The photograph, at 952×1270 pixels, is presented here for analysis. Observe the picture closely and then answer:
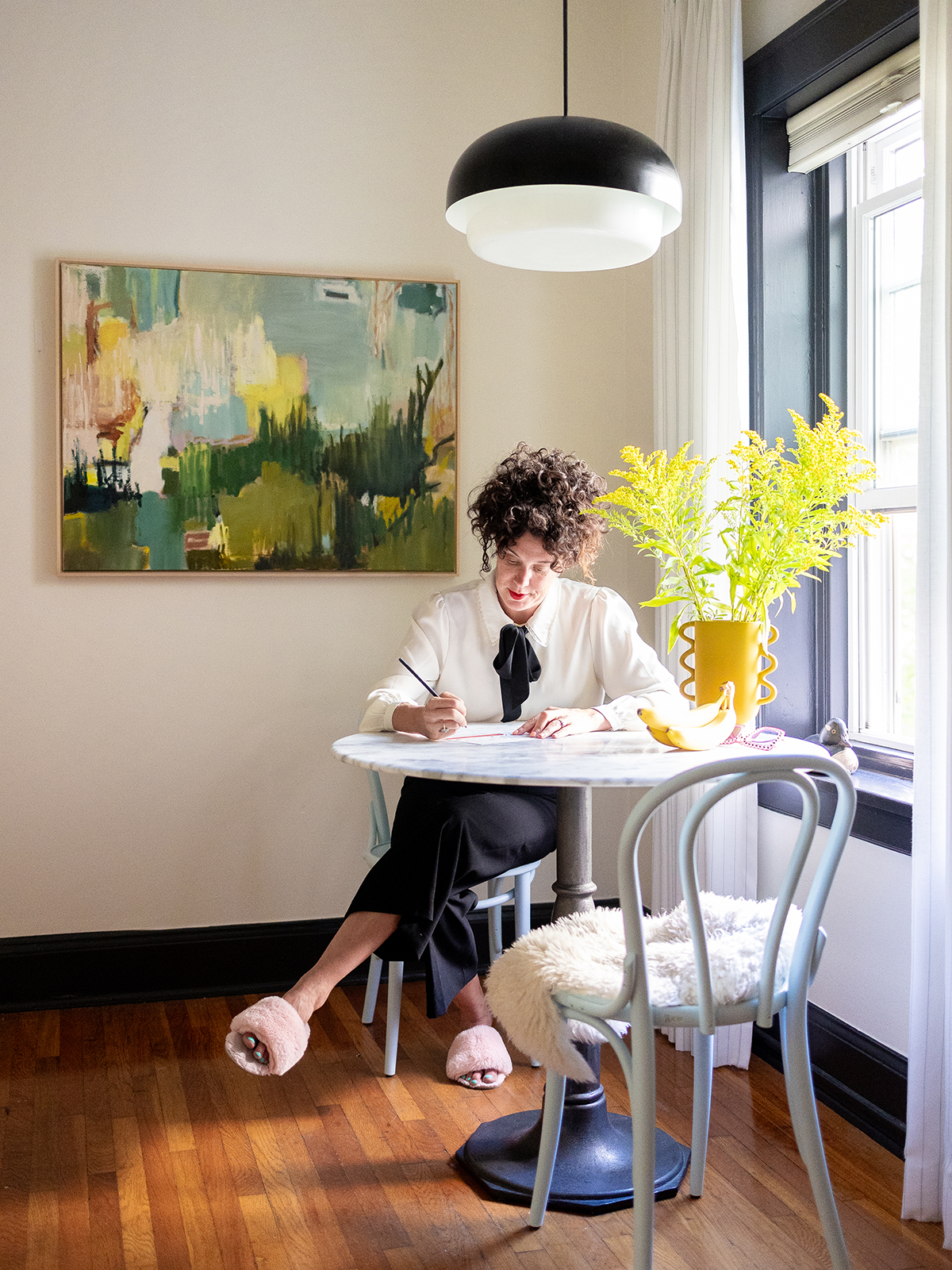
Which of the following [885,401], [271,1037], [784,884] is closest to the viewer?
[784,884]

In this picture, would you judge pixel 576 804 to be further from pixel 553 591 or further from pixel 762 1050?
pixel 762 1050

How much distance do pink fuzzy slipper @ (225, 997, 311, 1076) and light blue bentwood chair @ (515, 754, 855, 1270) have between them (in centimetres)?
58

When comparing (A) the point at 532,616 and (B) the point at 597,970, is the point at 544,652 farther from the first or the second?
(B) the point at 597,970

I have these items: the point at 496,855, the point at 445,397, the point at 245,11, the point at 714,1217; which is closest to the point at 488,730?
the point at 496,855

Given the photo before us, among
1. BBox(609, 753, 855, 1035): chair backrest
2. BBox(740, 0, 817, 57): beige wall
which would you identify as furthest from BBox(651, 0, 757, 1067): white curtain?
BBox(609, 753, 855, 1035): chair backrest

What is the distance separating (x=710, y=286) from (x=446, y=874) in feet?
4.84

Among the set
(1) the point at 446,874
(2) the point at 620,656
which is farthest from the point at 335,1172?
(2) the point at 620,656

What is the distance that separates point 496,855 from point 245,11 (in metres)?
2.32

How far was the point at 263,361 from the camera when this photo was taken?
305cm

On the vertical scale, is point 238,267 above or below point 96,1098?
above

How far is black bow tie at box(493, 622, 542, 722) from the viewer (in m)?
2.58

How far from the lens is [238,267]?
3.03 metres

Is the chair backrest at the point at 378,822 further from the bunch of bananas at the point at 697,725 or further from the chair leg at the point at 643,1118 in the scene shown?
the chair leg at the point at 643,1118

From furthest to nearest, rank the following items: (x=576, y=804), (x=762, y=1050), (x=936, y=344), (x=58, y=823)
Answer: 1. (x=58, y=823)
2. (x=762, y=1050)
3. (x=576, y=804)
4. (x=936, y=344)
